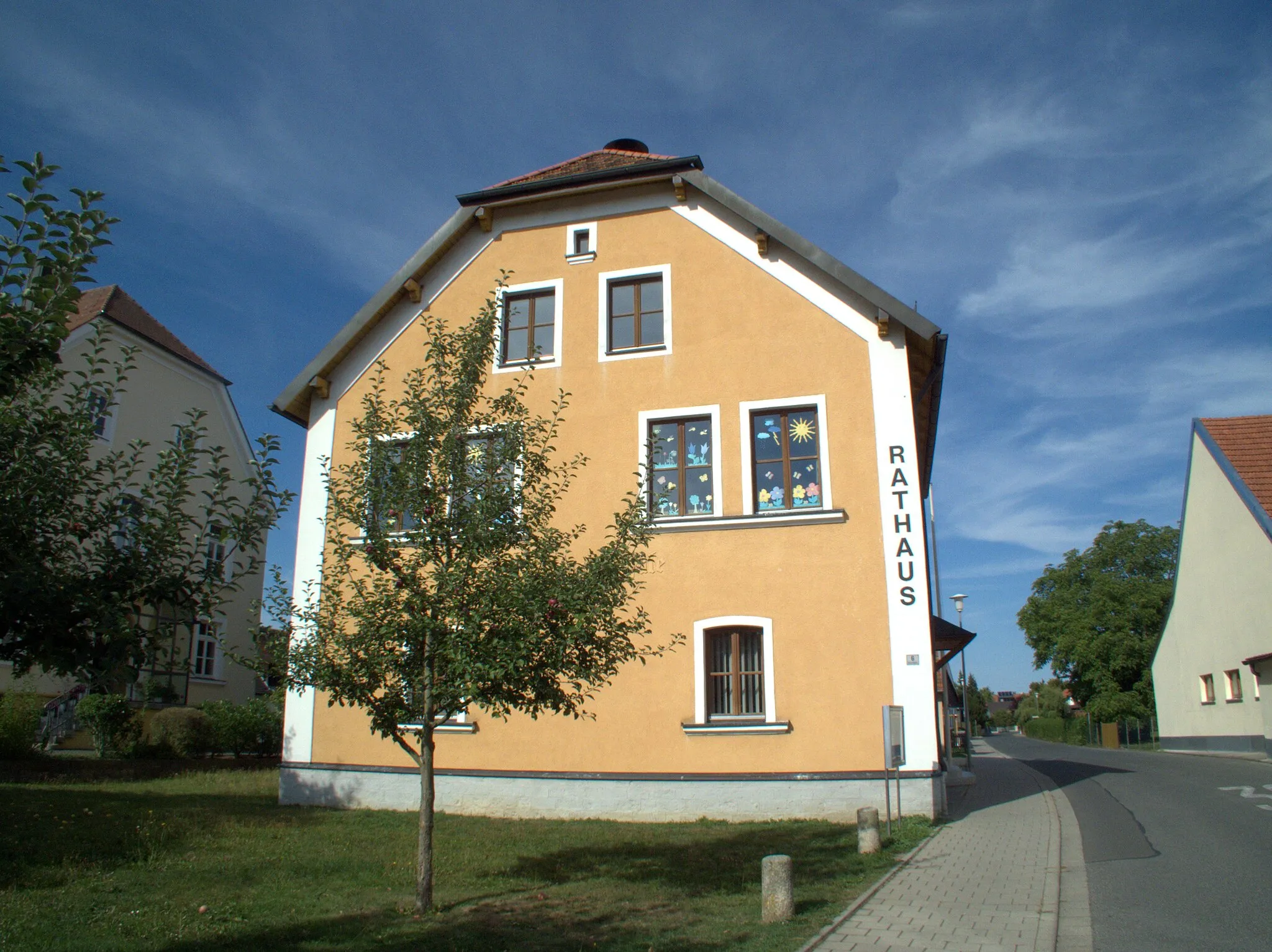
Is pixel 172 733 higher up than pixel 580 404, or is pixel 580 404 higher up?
pixel 580 404

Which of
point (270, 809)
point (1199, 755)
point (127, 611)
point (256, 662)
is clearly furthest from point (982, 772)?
point (127, 611)

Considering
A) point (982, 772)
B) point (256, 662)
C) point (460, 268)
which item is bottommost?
point (982, 772)

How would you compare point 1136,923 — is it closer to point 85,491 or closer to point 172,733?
point 85,491

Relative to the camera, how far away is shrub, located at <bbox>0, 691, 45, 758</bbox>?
16.1 metres

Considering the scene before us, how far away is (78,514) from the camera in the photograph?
5.93 m

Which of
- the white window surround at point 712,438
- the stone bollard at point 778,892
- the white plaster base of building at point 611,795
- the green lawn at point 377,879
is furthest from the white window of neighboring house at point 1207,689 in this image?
the stone bollard at point 778,892

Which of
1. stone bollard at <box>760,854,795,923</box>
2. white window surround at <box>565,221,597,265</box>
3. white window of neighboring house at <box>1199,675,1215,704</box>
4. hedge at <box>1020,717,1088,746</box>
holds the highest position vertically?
white window surround at <box>565,221,597,265</box>

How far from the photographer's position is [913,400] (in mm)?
15867

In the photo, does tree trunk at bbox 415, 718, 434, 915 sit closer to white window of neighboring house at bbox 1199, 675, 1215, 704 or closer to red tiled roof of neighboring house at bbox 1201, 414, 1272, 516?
red tiled roof of neighboring house at bbox 1201, 414, 1272, 516

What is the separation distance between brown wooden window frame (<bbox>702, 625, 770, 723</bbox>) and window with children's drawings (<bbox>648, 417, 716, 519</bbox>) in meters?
1.89

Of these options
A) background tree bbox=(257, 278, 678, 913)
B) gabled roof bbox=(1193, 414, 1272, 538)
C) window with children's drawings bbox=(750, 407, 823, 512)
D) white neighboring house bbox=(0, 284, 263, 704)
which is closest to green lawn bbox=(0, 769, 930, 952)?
background tree bbox=(257, 278, 678, 913)

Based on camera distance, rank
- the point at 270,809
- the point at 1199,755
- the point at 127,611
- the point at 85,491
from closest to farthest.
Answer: the point at 127,611 → the point at 85,491 → the point at 270,809 → the point at 1199,755

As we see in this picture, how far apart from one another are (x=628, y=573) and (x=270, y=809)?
330 inches

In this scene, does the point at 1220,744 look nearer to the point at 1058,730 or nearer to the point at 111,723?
the point at 111,723
